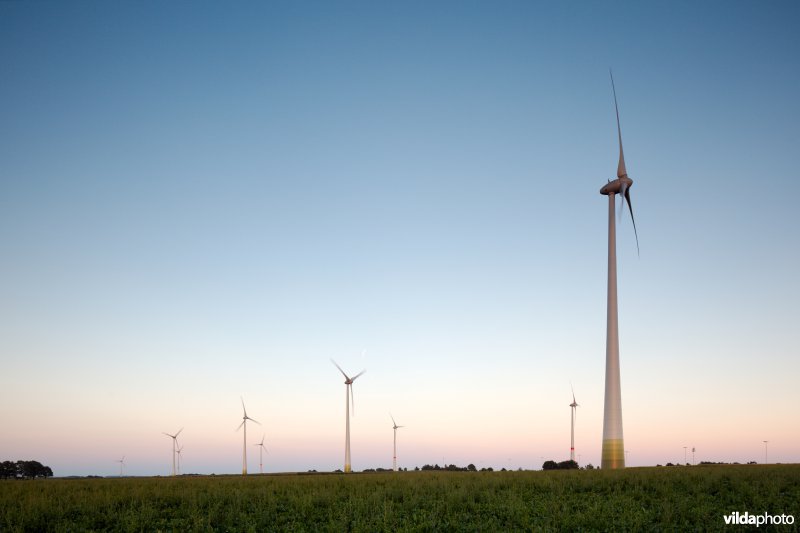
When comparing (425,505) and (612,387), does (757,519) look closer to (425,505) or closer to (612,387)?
(425,505)

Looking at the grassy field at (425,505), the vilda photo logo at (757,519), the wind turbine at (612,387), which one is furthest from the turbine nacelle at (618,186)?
the vilda photo logo at (757,519)

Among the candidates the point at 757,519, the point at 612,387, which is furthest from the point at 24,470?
the point at 757,519

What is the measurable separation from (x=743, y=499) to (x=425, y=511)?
16826 mm

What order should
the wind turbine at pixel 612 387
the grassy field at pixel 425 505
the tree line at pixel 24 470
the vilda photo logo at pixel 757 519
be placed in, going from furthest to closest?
the tree line at pixel 24 470 < the wind turbine at pixel 612 387 < the grassy field at pixel 425 505 < the vilda photo logo at pixel 757 519

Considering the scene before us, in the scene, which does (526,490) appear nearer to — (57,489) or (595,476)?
(595,476)

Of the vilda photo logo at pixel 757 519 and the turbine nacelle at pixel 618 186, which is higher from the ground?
the turbine nacelle at pixel 618 186

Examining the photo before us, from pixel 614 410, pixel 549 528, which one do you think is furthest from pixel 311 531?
pixel 614 410

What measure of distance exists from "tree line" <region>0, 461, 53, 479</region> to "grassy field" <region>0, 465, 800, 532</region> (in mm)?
142893

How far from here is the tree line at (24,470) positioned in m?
154

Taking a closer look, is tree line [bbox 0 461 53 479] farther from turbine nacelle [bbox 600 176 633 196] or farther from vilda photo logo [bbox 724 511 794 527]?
vilda photo logo [bbox 724 511 794 527]

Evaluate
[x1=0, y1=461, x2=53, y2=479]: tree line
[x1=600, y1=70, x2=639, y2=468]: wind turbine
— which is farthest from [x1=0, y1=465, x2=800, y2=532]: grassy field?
[x1=0, y1=461, x2=53, y2=479]: tree line

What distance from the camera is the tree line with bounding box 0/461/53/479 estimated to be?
505 feet

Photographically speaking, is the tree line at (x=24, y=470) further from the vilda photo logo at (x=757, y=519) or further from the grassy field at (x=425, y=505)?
the vilda photo logo at (x=757, y=519)

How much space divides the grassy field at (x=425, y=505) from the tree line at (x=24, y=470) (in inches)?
5626
